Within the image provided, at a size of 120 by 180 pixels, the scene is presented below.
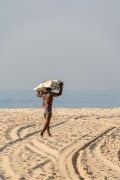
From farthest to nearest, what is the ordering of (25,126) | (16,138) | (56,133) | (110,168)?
(25,126) → (56,133) → (16,138) → (110,168)

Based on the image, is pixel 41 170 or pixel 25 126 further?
pixel 25 126

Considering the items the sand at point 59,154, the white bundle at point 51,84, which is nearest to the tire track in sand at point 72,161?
the sand at point 59,154

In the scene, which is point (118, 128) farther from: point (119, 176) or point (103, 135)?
point (119, 176)

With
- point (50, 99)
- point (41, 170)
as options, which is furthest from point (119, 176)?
point (50, 99)

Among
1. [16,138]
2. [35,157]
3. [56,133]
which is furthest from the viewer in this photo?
[56,133]

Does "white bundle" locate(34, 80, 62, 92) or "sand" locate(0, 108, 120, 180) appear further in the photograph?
"white bundle" locate(34, 80, 62, 92)

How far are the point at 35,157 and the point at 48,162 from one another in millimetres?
675

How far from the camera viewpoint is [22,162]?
9586 mm

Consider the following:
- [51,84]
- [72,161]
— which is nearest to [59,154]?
[72,161]

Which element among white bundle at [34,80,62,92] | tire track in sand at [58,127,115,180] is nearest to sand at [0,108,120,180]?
tire track in sand at [58,127,115,180]

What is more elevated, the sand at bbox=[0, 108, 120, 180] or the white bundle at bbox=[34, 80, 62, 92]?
the white bundle at bbox=[34, 80, 62, 92]

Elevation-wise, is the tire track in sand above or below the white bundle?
below

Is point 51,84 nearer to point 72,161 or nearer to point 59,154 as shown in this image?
point 59,154

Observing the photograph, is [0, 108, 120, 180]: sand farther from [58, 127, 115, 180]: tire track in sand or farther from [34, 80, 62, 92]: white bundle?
[34, 80, 62, 92]: white bundle
